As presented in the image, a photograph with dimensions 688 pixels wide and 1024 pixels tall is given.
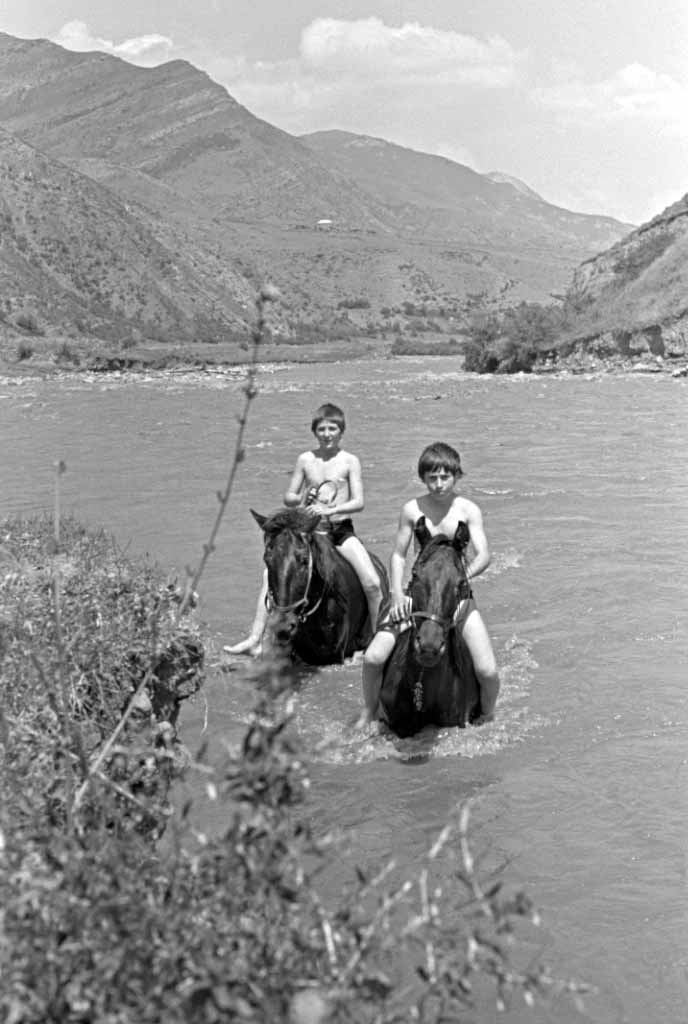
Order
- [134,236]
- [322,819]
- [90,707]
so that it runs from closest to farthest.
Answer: [90,707], [322,819], [134,236]

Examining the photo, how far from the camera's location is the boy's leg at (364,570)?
8.93m

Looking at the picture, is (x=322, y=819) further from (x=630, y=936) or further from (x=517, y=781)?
(x=630, y=936)

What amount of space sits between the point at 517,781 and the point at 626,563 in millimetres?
6363

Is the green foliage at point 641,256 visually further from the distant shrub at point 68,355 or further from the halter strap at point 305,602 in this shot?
the halter strap at point 305,602

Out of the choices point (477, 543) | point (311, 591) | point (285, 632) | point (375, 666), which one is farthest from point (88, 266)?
point (375, 666)

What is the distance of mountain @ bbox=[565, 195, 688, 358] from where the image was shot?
42.7 m

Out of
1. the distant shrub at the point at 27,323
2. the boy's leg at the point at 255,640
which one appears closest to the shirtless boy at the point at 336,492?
the boy's leg at the point at 255,640

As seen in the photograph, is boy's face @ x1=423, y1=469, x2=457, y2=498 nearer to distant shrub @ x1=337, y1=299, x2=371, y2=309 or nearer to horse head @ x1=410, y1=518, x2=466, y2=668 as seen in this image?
horse head @ x1=410, y1=518, x2=466, y2=668

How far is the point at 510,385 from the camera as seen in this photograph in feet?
132

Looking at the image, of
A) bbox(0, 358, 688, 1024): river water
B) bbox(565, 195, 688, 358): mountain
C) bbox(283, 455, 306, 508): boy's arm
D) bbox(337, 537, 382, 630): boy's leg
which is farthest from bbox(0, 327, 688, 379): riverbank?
bbox(337, 537, 382, 630): boy's leg

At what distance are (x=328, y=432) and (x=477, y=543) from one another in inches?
89.8

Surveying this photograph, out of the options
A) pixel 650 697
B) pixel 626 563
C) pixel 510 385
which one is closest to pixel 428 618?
pixel 650 697

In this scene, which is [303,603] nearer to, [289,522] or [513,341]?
[289,522]

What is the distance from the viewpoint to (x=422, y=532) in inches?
285
